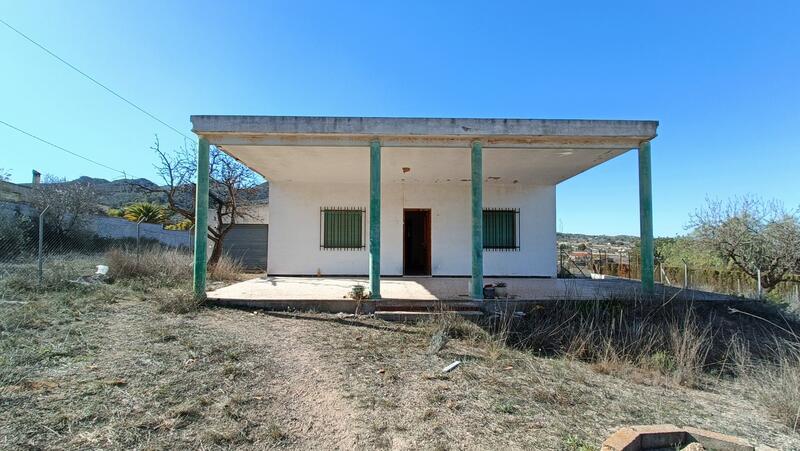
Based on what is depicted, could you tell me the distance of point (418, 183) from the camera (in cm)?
1084

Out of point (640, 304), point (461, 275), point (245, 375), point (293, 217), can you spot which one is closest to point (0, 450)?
point (245, 375)

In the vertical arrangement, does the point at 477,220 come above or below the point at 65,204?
below

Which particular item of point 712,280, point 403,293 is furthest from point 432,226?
point 712,280

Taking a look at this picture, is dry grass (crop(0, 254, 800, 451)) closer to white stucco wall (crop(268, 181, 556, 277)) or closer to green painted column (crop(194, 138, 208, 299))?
green painted column (crop(194, 138, 208, 299))

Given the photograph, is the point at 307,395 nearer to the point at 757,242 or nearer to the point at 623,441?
the point at 623,441

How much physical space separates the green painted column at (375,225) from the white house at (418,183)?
0.02 m

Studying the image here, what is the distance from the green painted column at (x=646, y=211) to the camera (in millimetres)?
6859

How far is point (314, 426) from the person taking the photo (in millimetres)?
2887

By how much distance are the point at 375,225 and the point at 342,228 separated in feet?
14.1

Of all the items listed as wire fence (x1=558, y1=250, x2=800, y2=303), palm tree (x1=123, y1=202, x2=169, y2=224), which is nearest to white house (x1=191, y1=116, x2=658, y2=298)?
wire fence (x1=558, y1=250, x2=800, y2=303)

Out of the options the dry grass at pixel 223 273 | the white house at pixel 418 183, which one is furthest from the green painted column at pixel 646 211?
the dry grass at pixel 223 273

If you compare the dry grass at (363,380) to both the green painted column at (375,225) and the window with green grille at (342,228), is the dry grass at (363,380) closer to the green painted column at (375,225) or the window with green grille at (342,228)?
the green painted column at (375,225)

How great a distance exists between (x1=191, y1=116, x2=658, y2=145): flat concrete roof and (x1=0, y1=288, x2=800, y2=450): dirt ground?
336cm

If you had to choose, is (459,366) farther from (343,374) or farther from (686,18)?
(686,18)
